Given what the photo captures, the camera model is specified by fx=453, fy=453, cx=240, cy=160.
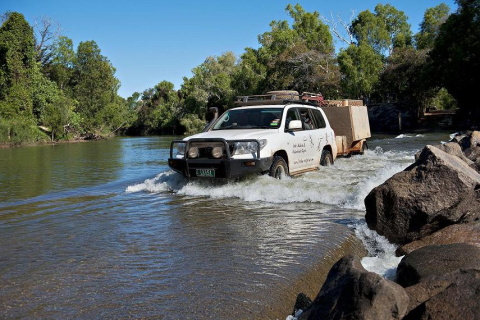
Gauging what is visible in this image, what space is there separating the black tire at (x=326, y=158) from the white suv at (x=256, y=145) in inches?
3.0

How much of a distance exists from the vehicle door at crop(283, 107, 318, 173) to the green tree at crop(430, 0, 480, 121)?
94.8ft

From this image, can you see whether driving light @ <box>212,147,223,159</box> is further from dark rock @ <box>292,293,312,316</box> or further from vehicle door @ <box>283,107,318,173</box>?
dark rock @ <box>292,293,312,316</box>

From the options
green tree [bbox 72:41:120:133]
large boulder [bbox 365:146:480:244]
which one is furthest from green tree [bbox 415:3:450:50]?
large boulder [bbox 365:146:480:244]

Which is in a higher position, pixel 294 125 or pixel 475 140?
pixel 294 125

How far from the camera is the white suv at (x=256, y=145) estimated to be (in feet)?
29.4

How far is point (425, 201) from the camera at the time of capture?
219 inches

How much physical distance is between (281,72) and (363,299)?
A: 155 feet

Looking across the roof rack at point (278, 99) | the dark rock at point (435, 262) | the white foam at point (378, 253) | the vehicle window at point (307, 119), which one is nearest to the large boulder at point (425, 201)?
the white foam at point (378, 253)

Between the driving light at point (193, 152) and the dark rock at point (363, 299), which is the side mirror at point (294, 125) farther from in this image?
the dark rock at point (363, 299)

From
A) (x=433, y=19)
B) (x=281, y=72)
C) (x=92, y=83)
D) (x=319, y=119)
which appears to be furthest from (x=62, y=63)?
(x=319, y=119)

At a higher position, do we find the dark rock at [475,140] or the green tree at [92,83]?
the green tree at [92,83]

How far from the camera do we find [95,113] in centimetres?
7638

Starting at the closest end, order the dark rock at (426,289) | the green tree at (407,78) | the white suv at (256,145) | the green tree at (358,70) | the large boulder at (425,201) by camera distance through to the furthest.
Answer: the dark rock at (426,289), the large boulder at (425,201), the white suv at (256,145), the green tree at (358,70), the green tree at (407,78)

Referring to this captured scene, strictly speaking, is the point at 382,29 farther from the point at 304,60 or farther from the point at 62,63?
the point at 62,63
